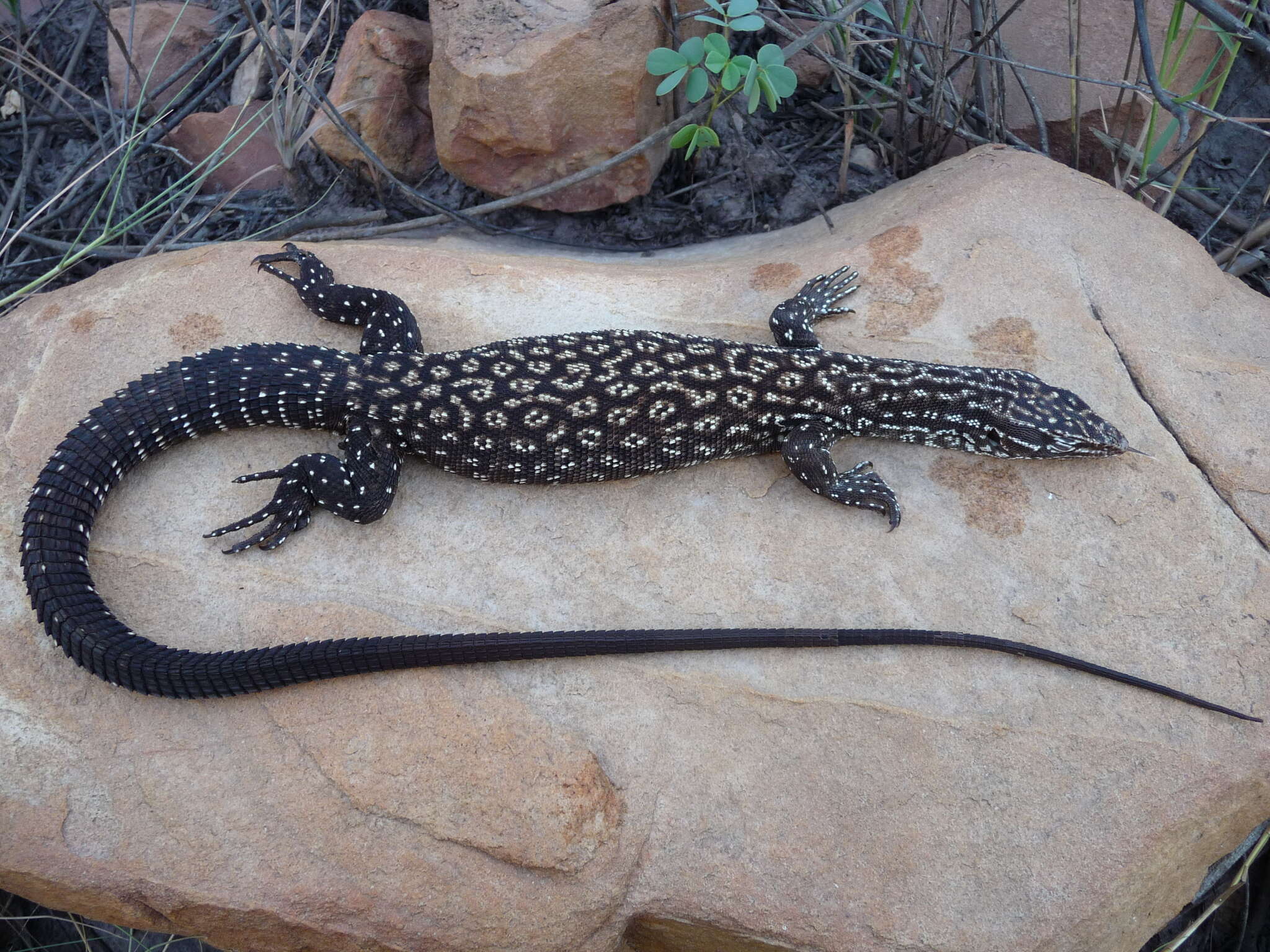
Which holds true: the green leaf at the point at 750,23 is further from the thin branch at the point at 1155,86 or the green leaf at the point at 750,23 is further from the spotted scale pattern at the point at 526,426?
the thin branch at the point at 1155,86

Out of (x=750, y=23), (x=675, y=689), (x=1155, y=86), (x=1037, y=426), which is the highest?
(x=750, y=23)

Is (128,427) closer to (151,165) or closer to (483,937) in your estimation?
(483,937)

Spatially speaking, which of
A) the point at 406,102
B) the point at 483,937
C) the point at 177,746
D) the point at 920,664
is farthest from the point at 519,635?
the point at 406,102

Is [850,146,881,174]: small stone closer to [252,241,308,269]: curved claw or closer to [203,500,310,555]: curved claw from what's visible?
[252,241,308,269]: curved claw

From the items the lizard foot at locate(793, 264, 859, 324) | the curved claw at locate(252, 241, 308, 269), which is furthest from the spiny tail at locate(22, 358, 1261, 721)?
the lizard foot at locate(793, 264, 859, 324)

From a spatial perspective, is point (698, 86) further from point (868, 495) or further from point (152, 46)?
point (152, 46)

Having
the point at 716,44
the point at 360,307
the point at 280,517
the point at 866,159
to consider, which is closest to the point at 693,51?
the point at 716,44
